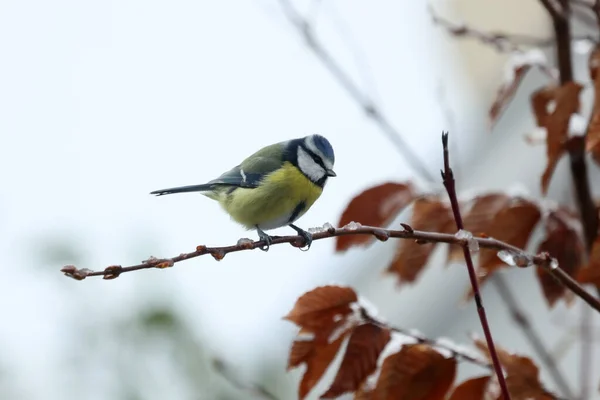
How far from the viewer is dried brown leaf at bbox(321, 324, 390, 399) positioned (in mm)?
799

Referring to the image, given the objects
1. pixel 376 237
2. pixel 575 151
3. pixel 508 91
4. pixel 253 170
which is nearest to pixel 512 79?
pixel 508 91

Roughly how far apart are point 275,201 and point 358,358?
58 centimetres

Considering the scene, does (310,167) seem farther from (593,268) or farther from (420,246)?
(593,268)

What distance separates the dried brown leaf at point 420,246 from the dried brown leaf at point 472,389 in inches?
7.1

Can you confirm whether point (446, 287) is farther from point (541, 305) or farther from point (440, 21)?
point (440, 21)

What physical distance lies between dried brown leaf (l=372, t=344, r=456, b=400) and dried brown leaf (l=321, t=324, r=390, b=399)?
1cm

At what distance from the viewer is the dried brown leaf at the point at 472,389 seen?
31.6 inches

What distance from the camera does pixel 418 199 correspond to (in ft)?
3.29

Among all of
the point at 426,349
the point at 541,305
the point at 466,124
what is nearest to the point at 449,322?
the point at 541,305

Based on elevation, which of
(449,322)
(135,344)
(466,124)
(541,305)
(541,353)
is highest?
(541,353)

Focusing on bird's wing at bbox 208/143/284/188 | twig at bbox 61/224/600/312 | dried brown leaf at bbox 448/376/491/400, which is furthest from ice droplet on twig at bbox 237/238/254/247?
bird's wing at bbox 208/143/284/188

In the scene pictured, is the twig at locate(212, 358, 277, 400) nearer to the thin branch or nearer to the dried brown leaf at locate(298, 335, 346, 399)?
the dried brown leaf at locate(298, 335, 346, 399)

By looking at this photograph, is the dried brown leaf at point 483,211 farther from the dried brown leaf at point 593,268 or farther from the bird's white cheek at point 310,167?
the bird's white cheek at point 310,167

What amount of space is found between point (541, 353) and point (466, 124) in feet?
9.46
